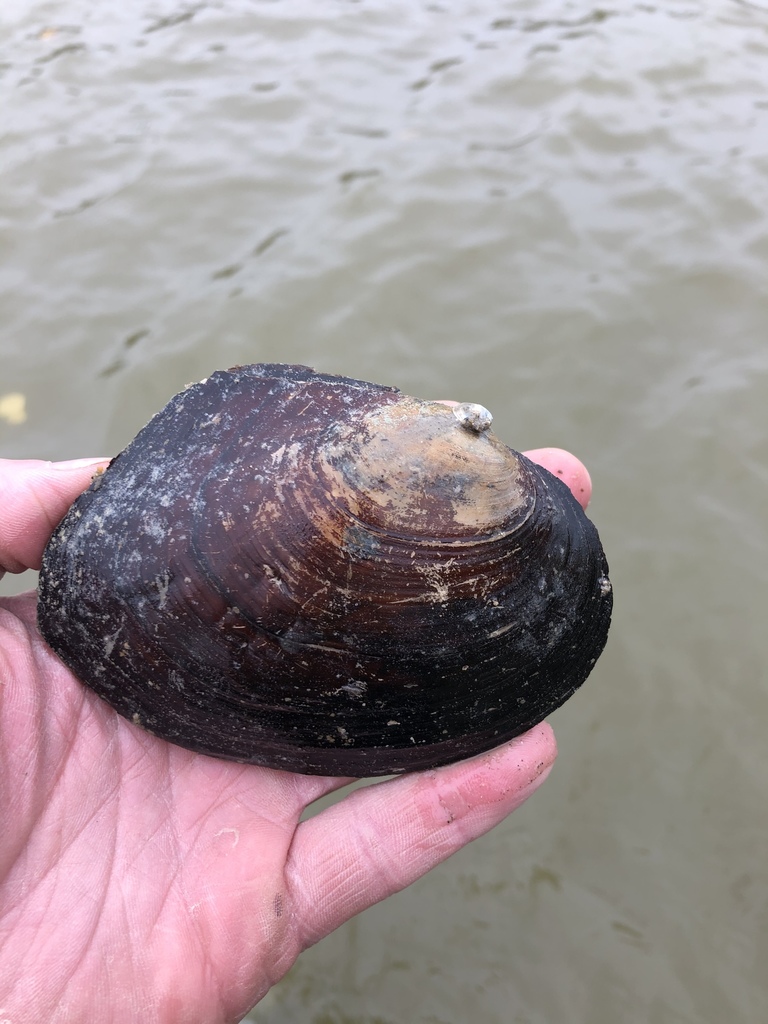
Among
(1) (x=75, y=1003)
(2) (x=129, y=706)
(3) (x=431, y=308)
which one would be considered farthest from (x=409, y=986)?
(3) (x=431, y=308)

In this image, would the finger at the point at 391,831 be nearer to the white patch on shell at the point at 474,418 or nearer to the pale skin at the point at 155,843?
the pale skin at the point at 155,843

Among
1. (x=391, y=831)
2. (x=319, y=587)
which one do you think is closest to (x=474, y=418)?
(x=319, y=587)

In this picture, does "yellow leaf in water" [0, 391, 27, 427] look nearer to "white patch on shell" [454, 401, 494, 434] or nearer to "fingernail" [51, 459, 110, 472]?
"fingernail" [51, 459, 110, 472]

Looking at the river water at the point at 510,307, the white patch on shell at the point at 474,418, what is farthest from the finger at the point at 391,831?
the white patch on shell at the point at 474,418

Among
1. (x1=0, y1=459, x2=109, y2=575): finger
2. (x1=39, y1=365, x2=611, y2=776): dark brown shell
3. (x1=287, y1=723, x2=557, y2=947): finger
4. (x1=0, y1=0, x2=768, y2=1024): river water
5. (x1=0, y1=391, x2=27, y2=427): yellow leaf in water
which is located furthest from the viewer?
(x1=0, y1=391, x2=27, y2=427): yellow leaf in water

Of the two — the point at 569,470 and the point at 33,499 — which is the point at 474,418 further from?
the point at 33,499

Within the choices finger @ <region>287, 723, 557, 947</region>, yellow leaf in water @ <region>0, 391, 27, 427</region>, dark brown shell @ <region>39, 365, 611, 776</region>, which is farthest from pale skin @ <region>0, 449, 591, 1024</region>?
yellow leaf in water @ <region>0, 391, 27, 427</region>
